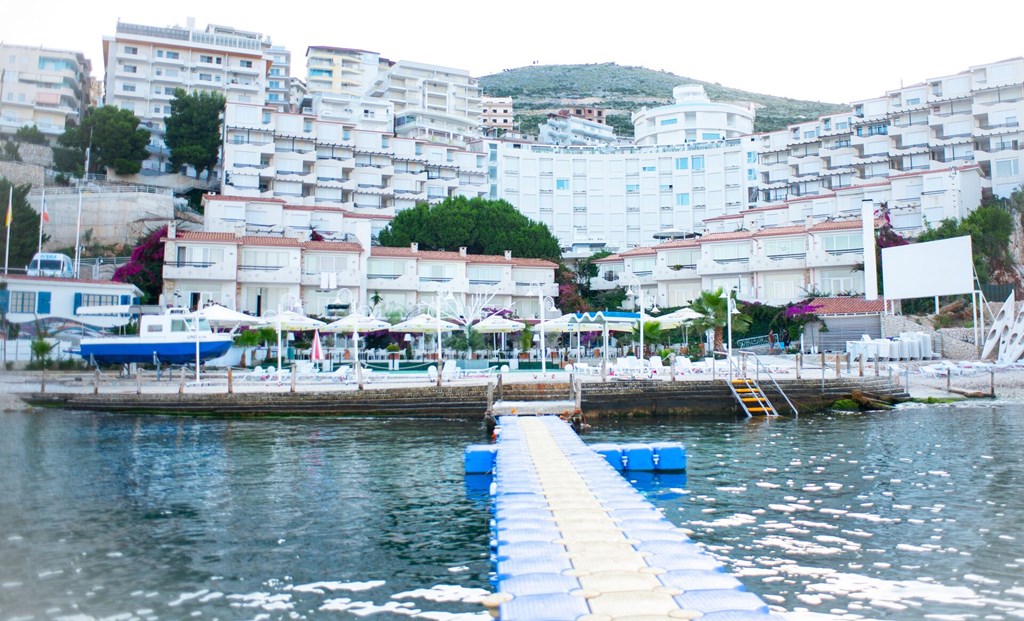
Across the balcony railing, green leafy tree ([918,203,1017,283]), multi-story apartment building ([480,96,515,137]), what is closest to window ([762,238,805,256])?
green leafy tree ([918,203,1017,283])

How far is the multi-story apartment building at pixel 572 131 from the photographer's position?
124062 millimetres

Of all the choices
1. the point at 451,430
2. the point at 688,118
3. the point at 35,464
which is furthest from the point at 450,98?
the point at 35,464

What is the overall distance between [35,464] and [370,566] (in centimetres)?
1269

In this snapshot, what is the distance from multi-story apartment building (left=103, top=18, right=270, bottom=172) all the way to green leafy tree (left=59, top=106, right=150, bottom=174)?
10557 mm

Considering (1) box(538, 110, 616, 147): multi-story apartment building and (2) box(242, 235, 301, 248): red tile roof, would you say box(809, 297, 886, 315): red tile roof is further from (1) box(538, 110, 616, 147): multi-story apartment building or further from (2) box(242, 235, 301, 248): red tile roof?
(1) box(538, 110, 616, 147): multi-story apartment building

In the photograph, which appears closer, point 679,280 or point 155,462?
point 155,462

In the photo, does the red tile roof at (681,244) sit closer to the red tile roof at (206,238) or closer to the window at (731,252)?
the window at (731,252)

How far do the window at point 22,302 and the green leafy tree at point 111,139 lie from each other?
1190 inches

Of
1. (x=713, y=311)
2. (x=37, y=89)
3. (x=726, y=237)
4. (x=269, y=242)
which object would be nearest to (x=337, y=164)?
(x=269, y=242)

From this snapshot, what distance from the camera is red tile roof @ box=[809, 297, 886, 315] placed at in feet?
174

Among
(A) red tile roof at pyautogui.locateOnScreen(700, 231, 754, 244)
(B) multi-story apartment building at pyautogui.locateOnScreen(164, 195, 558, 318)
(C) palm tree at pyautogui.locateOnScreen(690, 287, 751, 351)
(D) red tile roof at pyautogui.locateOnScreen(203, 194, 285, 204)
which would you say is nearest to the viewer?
(C) palm tree at pyautogui.locateOnScreen(690, 287, 751, 351)

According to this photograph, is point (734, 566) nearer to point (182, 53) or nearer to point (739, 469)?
point (739, 469)

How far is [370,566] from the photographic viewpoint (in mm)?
12031

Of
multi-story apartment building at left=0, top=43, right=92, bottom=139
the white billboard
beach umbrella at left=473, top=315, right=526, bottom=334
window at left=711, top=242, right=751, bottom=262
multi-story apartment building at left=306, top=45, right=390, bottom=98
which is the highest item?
multi-story apartment building at left=306, top=45, right=390, bottom=98
